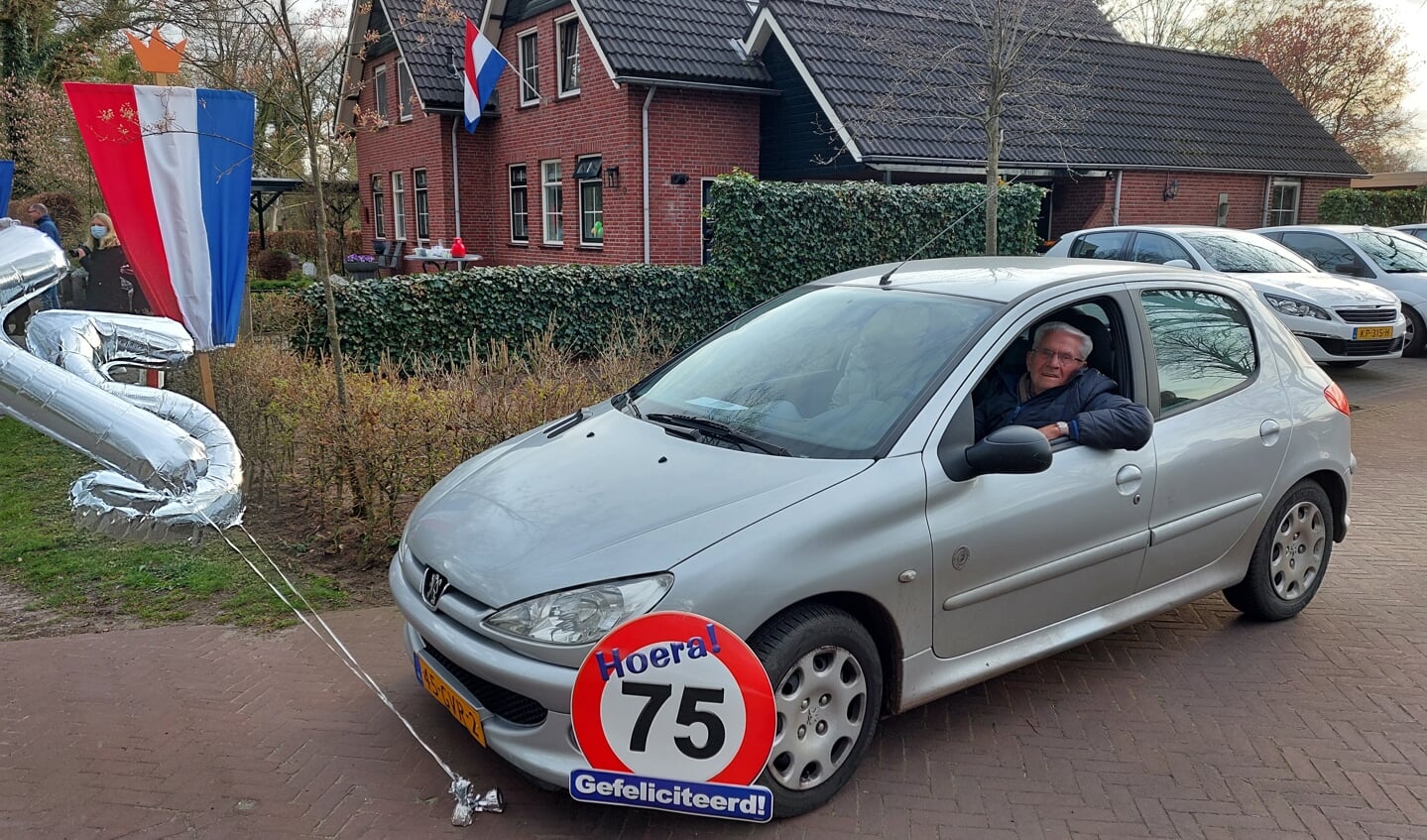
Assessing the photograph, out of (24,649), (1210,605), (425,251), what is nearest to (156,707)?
(24,649)

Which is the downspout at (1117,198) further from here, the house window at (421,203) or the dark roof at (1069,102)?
the house window at (421,203)

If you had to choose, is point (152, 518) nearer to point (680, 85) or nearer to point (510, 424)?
point (510, 424)

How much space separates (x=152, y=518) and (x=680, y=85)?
1360 centimetres

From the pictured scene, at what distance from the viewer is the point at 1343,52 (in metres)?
34.4

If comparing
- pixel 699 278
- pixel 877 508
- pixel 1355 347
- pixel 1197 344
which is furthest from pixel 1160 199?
pixel 877 508

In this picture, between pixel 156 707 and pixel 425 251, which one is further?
pixel 425 251

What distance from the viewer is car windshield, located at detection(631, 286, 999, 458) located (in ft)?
11.6

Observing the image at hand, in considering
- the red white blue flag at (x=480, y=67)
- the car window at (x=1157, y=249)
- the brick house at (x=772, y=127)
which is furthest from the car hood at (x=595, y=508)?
the red white blue flag at (x=480, y=67)

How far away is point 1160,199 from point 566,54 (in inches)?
458

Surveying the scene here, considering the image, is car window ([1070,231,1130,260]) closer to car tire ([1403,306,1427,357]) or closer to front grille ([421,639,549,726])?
car tire ([1403,306,1427,357])

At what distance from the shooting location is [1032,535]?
3.54m

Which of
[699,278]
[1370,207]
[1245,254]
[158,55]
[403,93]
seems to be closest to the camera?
[158,55]

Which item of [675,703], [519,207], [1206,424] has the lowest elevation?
[675,703]

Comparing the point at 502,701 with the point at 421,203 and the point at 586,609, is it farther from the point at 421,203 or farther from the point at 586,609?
the point at 421,203
